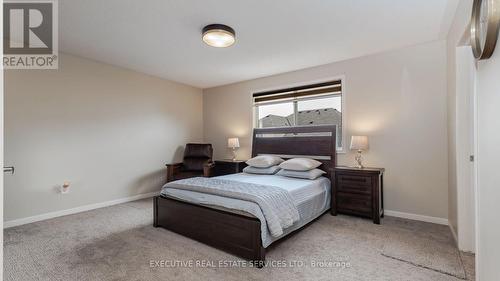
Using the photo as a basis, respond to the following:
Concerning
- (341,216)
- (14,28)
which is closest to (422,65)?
(341,216)

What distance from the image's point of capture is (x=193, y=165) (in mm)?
4934

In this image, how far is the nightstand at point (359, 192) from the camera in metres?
3.22

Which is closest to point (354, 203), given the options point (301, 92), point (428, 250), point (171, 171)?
point (428, 250)

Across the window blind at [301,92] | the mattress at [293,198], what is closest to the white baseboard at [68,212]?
the mattress at [293,198]

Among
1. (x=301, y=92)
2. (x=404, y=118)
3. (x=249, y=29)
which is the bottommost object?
(x=404, y=118)

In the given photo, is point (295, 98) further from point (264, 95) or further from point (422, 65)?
point (422, 65)

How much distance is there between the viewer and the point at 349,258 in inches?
89.2

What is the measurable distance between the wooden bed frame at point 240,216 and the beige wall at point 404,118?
41 centimetres

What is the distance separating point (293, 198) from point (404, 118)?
2.09 meters

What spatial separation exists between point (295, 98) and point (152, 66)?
2656 mm

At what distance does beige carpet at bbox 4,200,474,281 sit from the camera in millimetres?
1998

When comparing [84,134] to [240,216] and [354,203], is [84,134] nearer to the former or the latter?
[240,216]

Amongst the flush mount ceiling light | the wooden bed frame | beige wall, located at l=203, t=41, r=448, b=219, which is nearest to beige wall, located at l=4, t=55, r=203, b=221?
the wooden bed frame

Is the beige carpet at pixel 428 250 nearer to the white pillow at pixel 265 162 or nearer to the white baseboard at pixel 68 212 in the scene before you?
the white pillow at pixel 265 162
